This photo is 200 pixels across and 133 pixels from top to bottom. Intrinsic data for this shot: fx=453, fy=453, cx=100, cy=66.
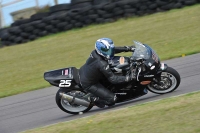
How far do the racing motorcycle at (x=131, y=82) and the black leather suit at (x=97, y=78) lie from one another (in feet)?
0.44

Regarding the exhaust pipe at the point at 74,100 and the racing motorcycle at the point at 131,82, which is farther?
the exhaust pipe at the point at 74,100

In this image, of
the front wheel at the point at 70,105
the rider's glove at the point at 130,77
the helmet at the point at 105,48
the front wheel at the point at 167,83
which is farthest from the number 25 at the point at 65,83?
the front wheel at the point at 167,83

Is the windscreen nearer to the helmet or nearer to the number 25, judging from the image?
the helmet

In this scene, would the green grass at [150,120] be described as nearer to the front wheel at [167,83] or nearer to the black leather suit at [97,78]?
the front wheel at [167,83]

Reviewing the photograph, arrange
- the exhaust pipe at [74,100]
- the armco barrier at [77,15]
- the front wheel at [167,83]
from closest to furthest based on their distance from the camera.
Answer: the front wheel at [167,83] → the exhaust pipe at [74,100] → the armco barrier at [77,15]

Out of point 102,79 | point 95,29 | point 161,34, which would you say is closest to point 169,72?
point 102,79

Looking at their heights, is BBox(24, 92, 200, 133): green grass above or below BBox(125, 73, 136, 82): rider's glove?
below

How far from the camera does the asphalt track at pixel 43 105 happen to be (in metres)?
8.27

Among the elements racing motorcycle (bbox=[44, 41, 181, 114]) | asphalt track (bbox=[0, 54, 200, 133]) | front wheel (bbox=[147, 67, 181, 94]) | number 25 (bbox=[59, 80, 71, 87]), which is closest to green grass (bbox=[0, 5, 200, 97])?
asphalt track (bbox=[0, 54, 200, 133])

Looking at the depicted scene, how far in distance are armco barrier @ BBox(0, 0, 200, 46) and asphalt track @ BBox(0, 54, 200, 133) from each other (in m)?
6.01

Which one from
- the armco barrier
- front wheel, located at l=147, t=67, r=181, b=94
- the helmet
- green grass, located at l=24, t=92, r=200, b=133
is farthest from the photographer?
the armco barrier

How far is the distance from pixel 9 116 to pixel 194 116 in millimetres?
4371

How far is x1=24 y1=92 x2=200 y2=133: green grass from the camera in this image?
228 inches

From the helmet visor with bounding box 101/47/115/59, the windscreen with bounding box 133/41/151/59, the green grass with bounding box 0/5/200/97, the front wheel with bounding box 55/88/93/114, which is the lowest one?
the green grass with bounding box 0/5/200/97
